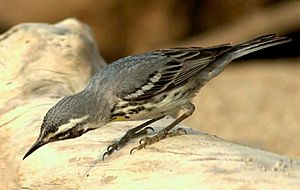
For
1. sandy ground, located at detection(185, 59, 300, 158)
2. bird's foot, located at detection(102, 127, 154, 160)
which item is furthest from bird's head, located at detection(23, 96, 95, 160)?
sandy ground, located at detection(185, 59, 300, 158)

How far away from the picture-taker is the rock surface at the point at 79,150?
4680mm

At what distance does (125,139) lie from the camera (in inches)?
221

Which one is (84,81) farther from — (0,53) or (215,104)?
(215,104)

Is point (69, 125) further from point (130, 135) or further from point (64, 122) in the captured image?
point (130, 135)

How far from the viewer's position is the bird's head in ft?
16.8

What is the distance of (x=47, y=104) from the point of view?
20.5ft

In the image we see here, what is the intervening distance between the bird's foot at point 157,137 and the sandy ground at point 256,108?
3192 mm

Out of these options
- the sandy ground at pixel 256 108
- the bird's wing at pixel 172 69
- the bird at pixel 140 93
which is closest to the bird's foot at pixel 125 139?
the bird at pixel 140 93

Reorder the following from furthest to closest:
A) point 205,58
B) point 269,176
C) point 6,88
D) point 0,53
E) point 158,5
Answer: point 158,5
point 0,53
point 6,88
point 205,58
point 269,176

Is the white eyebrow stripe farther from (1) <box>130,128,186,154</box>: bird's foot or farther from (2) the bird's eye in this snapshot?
(1) <box>130,128,186,154</box>: bird's foot

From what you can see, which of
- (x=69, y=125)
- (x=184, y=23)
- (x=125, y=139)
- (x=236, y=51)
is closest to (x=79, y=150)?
(x=125, y=139)

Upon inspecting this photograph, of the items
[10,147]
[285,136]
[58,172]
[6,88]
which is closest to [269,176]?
[58,172]

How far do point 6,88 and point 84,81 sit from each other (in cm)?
62

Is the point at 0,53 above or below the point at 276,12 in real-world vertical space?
above
